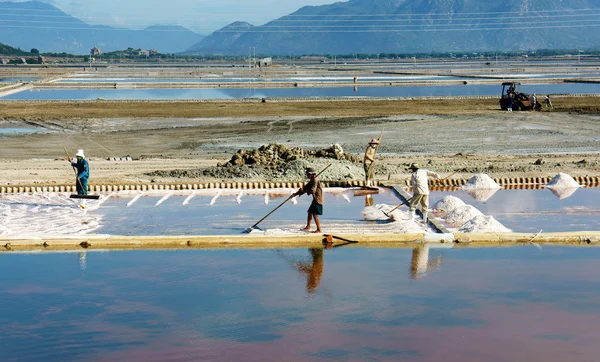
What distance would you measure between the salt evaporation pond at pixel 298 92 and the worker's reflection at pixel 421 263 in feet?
136

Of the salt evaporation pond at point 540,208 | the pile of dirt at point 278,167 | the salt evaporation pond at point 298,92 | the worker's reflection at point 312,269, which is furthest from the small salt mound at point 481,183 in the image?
the salt evaporation pond at point 298,92

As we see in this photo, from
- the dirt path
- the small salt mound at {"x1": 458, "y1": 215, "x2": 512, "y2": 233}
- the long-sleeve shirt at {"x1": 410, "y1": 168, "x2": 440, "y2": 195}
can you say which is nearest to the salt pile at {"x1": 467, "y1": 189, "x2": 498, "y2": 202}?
the dirt path

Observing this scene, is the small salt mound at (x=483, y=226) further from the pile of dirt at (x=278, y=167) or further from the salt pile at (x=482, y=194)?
the pile of dirt at (x=278, y=167)

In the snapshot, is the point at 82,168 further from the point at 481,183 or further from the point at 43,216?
the point at 481,183

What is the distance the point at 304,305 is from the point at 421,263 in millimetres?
2677

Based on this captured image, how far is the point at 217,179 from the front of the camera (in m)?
21.0

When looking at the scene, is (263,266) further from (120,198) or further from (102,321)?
(120,198)

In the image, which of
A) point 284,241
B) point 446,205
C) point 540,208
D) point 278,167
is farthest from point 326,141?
point 284,241

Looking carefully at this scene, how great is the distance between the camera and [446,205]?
57.5ft

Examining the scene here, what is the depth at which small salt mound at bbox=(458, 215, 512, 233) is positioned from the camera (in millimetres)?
15586

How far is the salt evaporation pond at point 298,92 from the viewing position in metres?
57.2

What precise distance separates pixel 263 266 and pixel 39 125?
23485mm

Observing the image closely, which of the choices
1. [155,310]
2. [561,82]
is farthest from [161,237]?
[561,82]

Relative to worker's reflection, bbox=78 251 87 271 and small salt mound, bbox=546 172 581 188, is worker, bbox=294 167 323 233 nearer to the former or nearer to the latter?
worker's reflection, bbox=78 251 87 271
